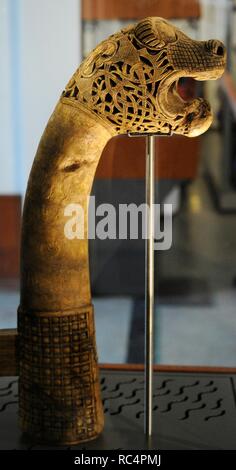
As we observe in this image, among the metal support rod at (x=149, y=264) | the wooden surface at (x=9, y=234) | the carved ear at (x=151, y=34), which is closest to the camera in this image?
the carved ear at (x=151, y=34)

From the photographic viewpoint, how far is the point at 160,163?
189 centimetres

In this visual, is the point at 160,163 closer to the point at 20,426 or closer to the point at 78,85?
the point at 78,85

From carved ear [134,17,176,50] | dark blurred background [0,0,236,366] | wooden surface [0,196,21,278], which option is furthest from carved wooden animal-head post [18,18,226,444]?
wooden surface [0,196,21,278]

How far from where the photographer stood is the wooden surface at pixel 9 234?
2018 mm

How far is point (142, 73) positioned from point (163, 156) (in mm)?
707

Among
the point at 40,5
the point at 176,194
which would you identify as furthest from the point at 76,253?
the point at 40,5

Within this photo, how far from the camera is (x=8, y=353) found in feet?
4.37

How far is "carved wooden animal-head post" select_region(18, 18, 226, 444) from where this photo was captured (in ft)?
3.95

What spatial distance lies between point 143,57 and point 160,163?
708 millimetres

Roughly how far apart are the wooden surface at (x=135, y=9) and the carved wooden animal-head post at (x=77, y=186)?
A: 0.60 m

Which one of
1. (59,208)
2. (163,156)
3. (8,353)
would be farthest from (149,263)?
(163,156)

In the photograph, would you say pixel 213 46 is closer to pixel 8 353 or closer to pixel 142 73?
pixel 142 73

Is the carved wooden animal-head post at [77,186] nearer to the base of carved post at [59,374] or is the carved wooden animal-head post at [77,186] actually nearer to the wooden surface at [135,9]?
the base of carved post at [59,374]

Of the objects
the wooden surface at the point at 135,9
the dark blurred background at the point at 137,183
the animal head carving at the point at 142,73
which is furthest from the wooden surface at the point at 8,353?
the wooden surface at the point at 135,9
